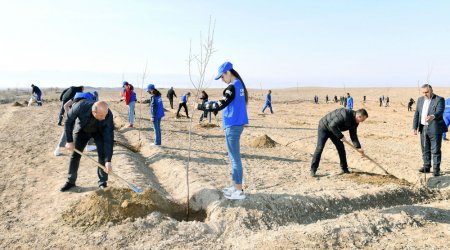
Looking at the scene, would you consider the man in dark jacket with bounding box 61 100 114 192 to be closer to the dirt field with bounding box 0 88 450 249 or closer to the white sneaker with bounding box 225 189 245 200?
the dirt field with bounding box 0 88 450 249

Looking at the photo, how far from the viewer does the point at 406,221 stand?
16.7 ft

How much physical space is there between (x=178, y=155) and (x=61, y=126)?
712 centimetres

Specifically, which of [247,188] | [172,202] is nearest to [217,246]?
[172,202]

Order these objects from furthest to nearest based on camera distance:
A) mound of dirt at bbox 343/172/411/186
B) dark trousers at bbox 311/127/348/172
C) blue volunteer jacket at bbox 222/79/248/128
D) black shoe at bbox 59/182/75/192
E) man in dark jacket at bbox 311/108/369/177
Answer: dark trousers at bbox 311/127/348/172
mound of dirt at bbox 343/172/411/186
man in dark jacket at bbox 311/108/369/177
black shoe at bbox 59/182/75/192
blue volunteer jacket at bbox 222/79/248/128

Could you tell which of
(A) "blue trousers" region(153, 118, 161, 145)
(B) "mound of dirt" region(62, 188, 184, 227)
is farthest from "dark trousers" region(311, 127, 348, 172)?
(A) "blue trousers" region(153, 118, 161, 145)

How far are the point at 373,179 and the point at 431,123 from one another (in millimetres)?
1632

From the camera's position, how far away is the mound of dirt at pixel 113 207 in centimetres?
479

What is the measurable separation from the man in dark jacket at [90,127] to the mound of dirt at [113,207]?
0.44 meters

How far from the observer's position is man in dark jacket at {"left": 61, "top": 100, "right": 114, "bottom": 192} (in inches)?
208

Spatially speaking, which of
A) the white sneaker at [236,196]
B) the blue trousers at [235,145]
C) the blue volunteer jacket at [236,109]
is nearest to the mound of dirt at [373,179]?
the white sneaker at [236,196]

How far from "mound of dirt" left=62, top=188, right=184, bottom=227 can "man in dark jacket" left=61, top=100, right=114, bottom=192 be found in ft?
1.45

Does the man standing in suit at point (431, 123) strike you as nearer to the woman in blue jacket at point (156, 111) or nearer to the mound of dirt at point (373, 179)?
the mound of dirt at point (373, 179)

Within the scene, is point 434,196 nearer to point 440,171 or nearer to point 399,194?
point 399,194

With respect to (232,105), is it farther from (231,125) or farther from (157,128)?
(157,128)
